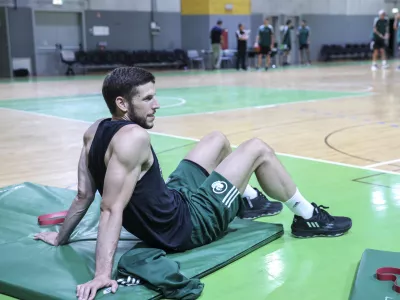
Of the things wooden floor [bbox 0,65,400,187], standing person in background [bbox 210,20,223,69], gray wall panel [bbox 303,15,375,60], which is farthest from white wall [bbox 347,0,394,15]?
wooden floor [bbox 0,65,400,187]

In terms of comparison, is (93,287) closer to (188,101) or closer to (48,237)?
(48,237)

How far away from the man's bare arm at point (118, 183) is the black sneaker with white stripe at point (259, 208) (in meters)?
1.35

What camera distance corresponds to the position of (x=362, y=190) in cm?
457

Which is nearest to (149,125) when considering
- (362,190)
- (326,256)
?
(326,256)

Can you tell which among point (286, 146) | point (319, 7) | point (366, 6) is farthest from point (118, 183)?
Answer: point (366, 6)

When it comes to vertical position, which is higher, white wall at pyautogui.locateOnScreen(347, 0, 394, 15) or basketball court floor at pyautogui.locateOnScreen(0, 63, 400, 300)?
white wall at pyautogui.locateOnScreen(347, 0, 394, 15)

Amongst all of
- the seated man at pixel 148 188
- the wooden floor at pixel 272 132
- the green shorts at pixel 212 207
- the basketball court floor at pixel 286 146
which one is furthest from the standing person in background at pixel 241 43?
the green shorts at pixel 212 207

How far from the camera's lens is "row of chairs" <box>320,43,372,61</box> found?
94.2 feet

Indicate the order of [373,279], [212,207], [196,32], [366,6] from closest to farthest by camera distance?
[373,279]
[212,207]
[196,32]
[366,6]

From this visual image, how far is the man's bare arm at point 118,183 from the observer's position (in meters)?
2.76

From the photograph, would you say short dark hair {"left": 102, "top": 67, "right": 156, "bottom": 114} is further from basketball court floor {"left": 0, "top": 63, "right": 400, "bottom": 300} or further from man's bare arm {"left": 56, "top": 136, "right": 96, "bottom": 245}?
basketball court floor {"left": 0, "top": 63, "right": 400, "bottom": 300}

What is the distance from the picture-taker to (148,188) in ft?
9.78

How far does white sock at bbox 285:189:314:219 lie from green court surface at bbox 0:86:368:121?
6079mm

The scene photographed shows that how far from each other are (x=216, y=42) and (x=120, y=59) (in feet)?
12.5
